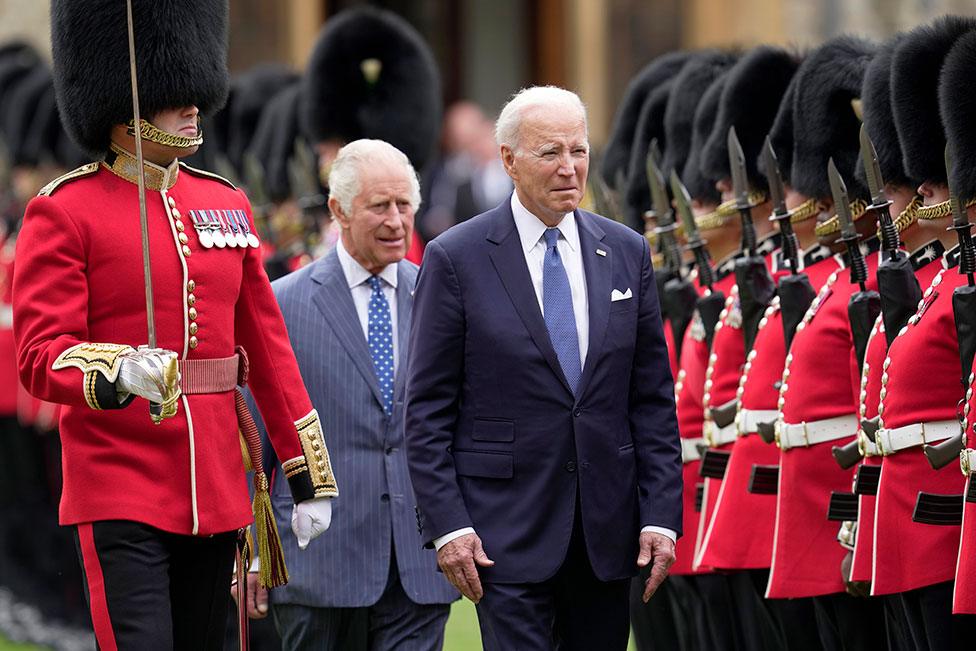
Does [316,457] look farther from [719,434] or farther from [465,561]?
[719,434]

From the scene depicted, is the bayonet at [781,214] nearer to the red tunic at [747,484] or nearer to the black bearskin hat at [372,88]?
the red tunic at [747,484]

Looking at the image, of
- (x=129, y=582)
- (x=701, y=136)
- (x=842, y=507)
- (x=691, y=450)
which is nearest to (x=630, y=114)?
(x=701, y=136)

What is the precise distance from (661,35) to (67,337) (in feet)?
49.5

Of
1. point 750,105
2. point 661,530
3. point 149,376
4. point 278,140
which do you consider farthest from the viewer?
point 278,140

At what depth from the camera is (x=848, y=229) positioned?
570 cm

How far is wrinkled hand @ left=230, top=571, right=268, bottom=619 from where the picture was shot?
5738 mm

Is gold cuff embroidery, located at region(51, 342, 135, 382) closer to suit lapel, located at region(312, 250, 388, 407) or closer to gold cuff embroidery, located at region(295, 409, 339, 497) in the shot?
gold cuff embroidery, located at region(295, 409, 339, 497)

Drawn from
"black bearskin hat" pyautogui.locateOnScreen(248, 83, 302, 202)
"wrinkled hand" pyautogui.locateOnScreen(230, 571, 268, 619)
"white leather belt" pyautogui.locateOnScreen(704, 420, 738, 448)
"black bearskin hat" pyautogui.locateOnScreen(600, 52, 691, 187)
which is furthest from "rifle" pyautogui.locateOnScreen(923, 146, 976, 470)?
"black bearskin hat" pyautogui.locateOnScreen(248, 83, 302, 202)

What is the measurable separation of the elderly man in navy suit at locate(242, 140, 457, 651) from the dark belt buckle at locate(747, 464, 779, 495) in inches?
39.3

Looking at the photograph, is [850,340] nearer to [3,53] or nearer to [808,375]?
[808,375]

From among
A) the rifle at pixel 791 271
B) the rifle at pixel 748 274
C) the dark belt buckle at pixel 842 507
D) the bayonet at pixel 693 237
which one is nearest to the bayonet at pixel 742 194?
the rifle at pixel 748 274

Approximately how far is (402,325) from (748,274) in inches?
43.0

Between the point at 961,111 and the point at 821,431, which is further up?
the point at 961,111

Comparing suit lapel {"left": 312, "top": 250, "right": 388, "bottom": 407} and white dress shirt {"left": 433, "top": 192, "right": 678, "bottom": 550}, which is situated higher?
white dress shirt {"left": 433, "top": 192, "right": 678, "bottom": 550}
